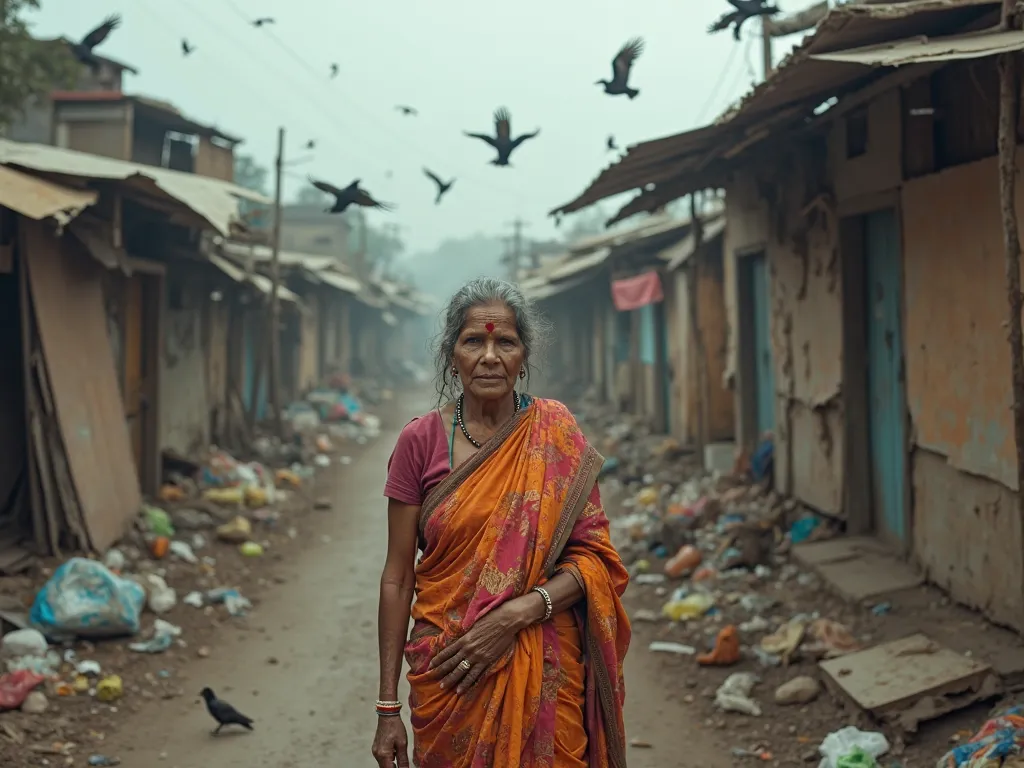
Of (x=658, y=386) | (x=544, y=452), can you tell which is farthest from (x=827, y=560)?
(x=658, y=386)

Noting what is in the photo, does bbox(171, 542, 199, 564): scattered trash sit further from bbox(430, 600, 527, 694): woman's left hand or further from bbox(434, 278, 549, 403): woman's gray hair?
bbox(430, 600, 527, 694): woman's left hand

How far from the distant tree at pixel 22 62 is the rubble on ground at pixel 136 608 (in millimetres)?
5075

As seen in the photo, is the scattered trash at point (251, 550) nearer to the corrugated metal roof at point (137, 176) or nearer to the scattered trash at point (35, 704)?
the corrugated metal roof at point (137, 176)

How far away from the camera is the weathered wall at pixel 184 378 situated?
11156 millimetres

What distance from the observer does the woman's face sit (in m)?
2.62

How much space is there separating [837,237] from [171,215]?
5645 millimetres

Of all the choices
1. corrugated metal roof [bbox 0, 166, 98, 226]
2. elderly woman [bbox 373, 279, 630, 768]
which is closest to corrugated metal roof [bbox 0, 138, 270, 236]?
corrugated metal roof [bbox 0, 166, 98, 226]

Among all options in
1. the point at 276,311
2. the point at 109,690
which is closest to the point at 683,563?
the point at 109,690

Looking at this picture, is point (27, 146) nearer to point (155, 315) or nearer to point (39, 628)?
point (155, 315)

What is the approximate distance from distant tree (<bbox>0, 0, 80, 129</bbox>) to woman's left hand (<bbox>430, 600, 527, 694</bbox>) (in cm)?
1186

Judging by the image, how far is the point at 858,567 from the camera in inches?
257

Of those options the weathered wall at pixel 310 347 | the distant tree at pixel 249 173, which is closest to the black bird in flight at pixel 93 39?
the weathered wall at pixel 310 347

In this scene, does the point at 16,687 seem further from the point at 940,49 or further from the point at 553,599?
the point at 940,49

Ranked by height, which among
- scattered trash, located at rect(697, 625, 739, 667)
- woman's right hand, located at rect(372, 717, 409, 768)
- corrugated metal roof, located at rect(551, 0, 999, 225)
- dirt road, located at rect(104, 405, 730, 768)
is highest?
corrugated metal roof, located at rect(551, 0, 999, 225)
